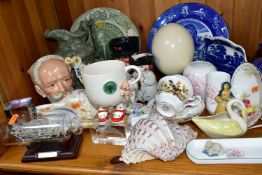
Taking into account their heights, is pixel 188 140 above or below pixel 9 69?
below

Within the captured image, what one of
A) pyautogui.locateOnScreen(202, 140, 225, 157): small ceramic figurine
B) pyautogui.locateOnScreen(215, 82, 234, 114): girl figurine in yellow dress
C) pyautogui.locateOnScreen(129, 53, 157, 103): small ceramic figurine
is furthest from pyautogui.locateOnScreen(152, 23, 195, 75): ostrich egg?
pyautogui.locateOnScreen(202, 140, 225, 157): small ceramic figurine

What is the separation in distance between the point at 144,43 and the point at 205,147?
49 centimetres

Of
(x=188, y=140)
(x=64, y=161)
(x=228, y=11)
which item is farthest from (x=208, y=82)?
(x=64, y=161)

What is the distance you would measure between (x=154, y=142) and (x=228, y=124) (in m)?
0.18

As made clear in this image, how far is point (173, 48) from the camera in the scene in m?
0.73

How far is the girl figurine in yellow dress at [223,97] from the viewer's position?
0.63 m

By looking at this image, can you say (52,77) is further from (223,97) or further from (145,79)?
(223,97)

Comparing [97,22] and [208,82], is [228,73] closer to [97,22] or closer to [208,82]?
[208,82]

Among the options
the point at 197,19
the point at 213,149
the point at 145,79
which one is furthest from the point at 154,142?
the point at 197,19

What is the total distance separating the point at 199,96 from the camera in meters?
0.69

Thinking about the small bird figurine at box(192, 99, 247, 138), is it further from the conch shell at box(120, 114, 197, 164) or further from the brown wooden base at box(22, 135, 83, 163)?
the brown wooden base at box(22, 135, 83, 163)

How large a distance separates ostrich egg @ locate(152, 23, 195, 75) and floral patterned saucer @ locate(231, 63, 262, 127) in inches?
6.1

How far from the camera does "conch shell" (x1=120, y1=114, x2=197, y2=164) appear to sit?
1.85 feet

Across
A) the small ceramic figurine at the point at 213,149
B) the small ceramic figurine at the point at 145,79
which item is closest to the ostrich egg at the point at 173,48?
the small ceramic figurine at the point at 145,79
